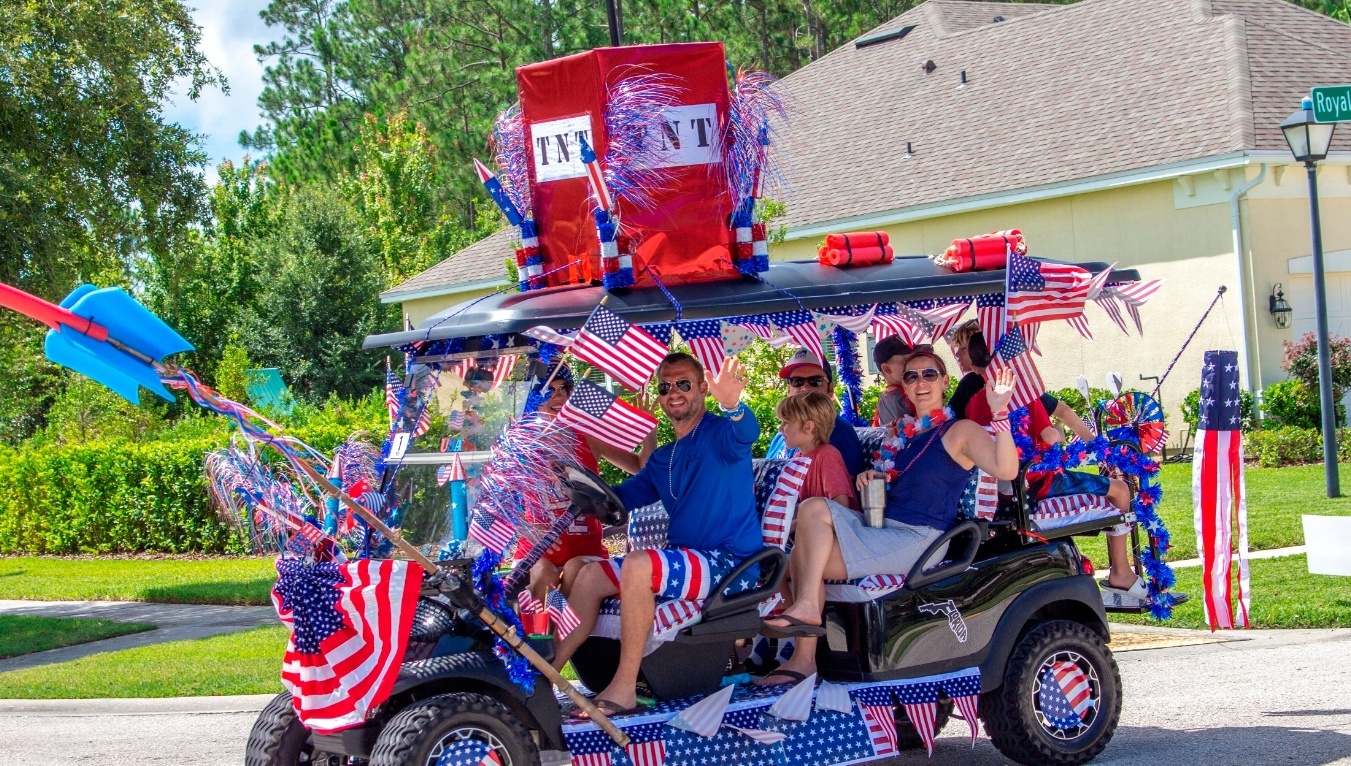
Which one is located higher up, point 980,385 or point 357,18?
point 357,18

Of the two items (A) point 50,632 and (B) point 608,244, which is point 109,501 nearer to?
(A) point 50,632

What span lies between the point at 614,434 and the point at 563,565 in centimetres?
68

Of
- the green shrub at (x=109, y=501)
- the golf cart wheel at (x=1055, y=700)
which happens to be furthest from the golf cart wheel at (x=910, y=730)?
the green shrub at (x=109, y=501)

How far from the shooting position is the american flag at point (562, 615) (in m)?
5.64

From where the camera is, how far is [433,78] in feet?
121

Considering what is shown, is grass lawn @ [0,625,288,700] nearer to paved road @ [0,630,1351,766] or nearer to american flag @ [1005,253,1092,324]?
paved road @ [0,630,1351,766]

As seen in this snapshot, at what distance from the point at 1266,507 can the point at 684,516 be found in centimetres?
895

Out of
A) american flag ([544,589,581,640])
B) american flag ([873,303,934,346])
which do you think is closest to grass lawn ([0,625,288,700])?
american flag ([544,589,581,640])

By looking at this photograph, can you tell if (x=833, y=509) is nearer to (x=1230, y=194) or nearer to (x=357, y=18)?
(x=1230, y=194)

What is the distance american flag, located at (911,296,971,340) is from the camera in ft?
21.1

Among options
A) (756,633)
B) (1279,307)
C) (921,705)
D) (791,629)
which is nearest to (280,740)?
(756,633)

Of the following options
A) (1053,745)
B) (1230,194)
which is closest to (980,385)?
(1053,745)

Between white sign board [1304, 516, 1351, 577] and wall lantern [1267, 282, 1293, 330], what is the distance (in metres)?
9.11

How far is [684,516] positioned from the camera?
5859 millimetres
